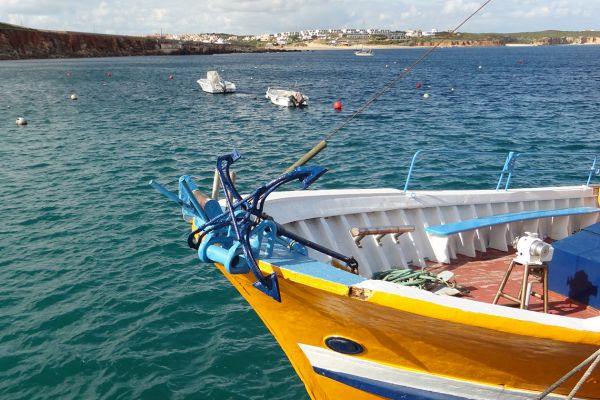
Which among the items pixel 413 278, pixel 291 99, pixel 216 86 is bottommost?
pixel 291 99

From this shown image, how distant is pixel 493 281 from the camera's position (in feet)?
26.4

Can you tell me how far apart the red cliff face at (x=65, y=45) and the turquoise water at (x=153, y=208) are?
11234 cm

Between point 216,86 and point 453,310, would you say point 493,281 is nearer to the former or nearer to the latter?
point 453,310

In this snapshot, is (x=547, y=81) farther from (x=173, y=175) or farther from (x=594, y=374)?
(x=594, y=374)

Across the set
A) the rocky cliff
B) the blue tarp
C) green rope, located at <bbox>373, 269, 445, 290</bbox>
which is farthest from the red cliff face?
the blue tarp

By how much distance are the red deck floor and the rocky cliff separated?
524 ft

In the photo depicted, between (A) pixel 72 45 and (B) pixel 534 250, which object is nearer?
(B) pixel 534 250

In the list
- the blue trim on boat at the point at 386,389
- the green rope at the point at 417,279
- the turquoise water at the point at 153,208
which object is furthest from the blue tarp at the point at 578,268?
the turquoise water at the point at 153,208

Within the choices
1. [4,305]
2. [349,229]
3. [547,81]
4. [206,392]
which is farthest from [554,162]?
[547,81]

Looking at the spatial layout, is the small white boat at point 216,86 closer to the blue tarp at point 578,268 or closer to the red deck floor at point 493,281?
the red deck floor at point 493,281

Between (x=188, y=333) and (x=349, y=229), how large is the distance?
176 inches

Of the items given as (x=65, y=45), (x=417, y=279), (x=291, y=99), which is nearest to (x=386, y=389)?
(x=417, y=279)

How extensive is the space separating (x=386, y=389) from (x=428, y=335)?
111cm

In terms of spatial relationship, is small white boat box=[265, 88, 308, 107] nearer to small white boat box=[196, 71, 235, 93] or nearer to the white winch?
small white boat box=[196, 71, 235, 93]
